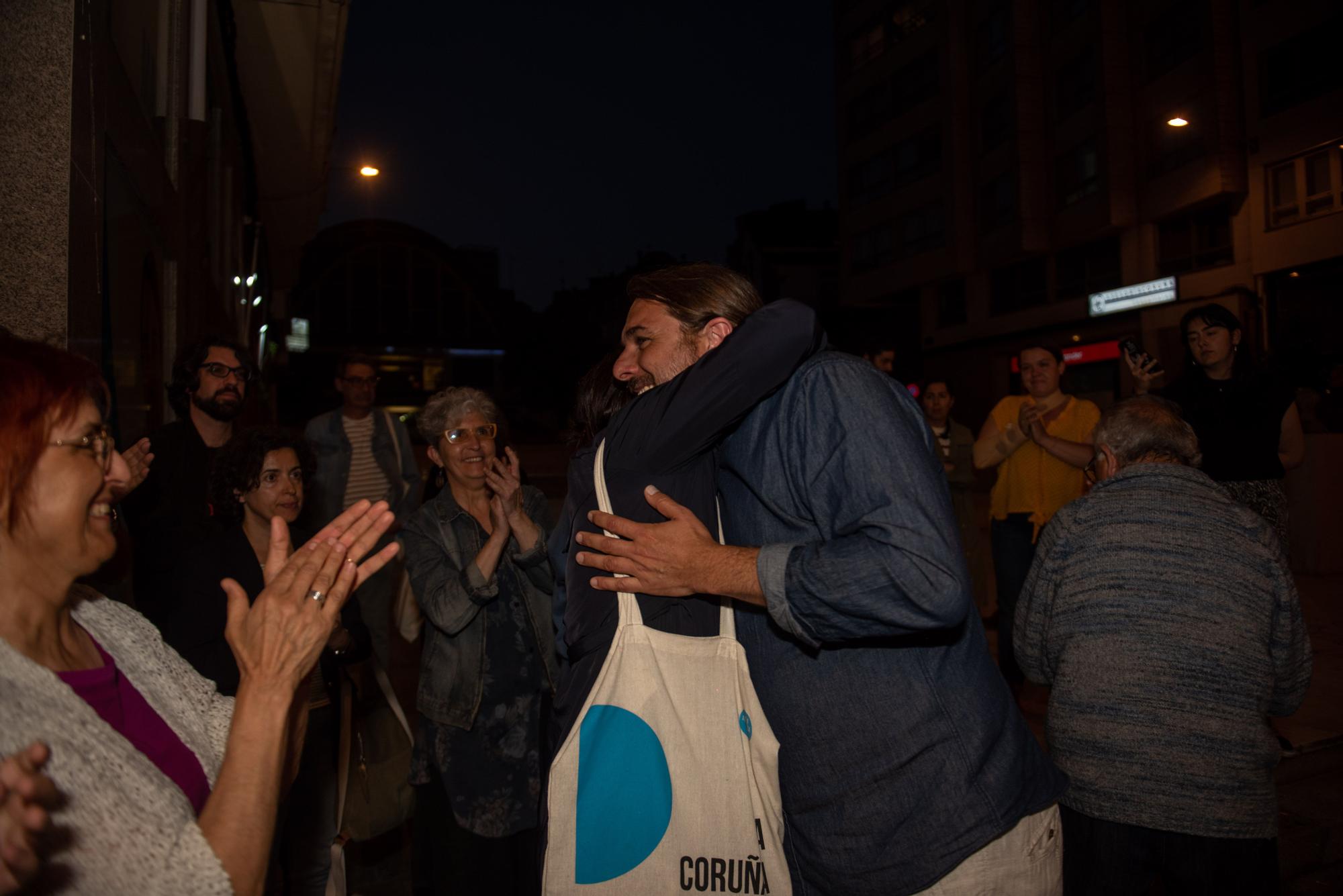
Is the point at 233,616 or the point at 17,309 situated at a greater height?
the point at 17,309

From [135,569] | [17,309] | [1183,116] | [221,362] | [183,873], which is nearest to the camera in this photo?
[183,873]

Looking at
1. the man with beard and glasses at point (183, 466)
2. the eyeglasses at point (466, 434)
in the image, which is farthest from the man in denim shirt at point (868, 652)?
the man with beard and glasses at point (183, 466)

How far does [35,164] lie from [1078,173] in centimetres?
2910

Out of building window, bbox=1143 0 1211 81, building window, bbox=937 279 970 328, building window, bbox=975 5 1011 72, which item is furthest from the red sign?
building window, bbox=975 5 1011 72

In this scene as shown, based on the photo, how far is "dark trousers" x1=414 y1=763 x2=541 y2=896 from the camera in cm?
312

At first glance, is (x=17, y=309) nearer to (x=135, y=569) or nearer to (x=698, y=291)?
(x=135, y=569)

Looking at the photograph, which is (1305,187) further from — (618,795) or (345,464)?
(618,795)

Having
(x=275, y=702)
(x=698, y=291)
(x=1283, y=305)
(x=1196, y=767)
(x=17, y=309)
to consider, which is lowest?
(x=1196, y=767)

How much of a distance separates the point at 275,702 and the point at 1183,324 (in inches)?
179

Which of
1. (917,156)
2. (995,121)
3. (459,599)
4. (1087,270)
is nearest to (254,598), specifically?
(459,599)

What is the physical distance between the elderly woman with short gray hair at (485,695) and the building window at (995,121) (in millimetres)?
30170

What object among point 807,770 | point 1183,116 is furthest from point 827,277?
point 807,770

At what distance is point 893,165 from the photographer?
3491 centimetres

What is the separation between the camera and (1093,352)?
2705cm
